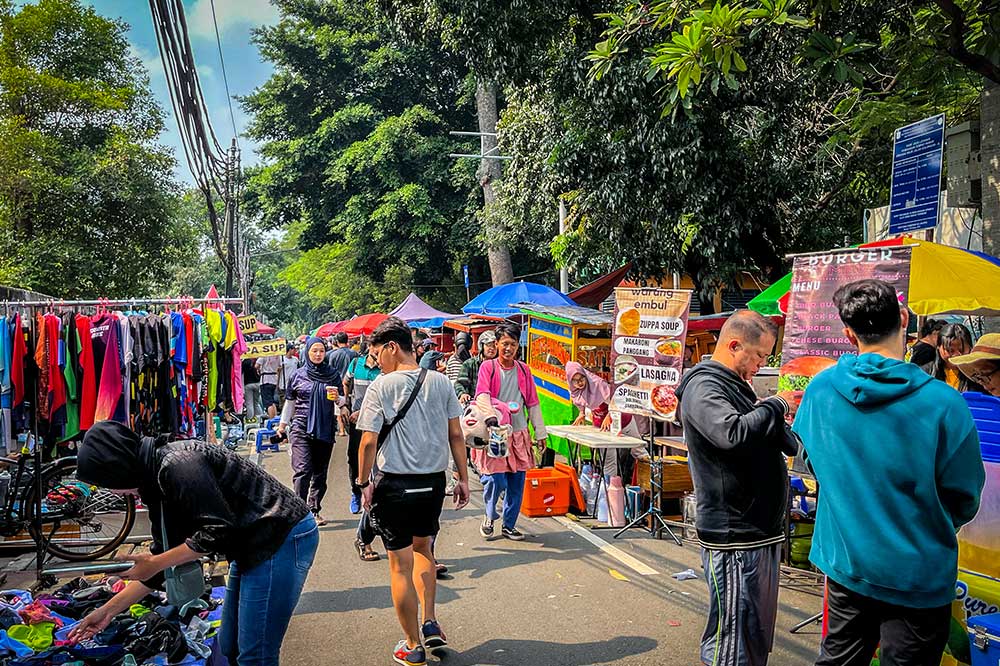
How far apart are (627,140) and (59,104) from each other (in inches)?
766

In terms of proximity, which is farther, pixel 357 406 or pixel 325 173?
pixel 325 173

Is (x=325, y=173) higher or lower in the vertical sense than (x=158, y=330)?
higher

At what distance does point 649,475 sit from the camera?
8.08 m

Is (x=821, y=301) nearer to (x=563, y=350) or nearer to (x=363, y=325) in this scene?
(x=563, y=350)

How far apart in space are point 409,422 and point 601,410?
5063mm

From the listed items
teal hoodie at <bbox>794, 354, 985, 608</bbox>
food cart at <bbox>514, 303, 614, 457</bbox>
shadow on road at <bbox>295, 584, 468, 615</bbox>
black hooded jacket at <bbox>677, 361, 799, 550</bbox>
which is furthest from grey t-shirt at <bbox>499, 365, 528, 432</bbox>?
teal hoodie at <bbox>794, 354, 985, 608</bbox>

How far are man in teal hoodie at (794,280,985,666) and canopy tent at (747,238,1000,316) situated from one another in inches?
142

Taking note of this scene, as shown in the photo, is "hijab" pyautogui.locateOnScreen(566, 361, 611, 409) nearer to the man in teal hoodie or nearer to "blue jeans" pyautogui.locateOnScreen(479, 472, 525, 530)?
"blue jeans" pyautogui.locateOnScreen(479, 472, 525, 530)

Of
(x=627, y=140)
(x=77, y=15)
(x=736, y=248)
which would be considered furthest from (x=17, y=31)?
(x=736, y=248)

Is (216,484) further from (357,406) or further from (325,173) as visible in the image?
(325,173)

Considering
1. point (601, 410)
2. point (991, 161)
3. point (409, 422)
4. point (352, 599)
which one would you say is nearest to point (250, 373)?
point (601, 410)

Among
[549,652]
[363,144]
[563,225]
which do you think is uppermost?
[363,144]

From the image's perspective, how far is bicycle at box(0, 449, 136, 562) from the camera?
23.5ft

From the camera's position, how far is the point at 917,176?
7934 millimetres
